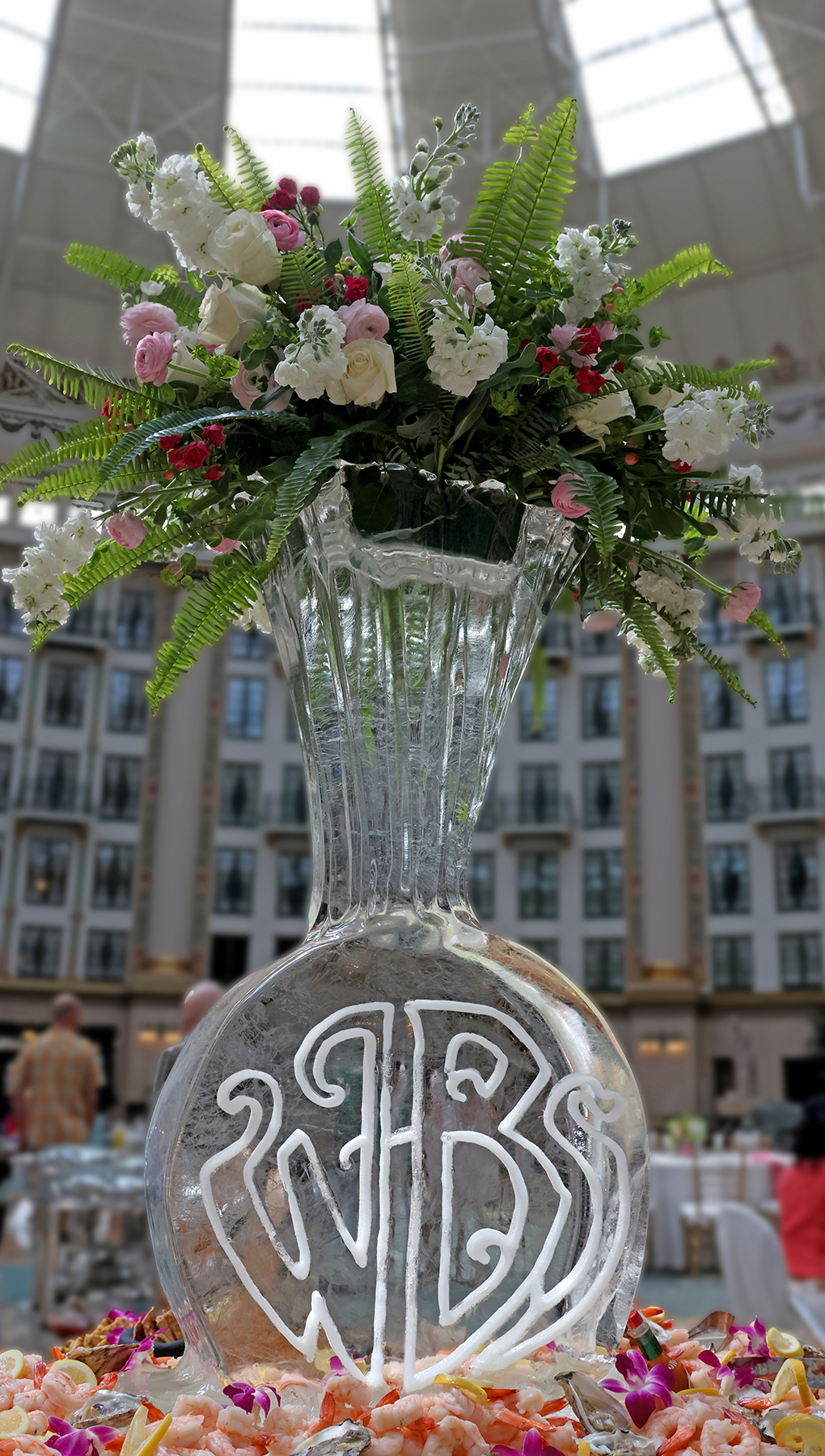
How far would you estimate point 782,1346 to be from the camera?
1072 millimetres

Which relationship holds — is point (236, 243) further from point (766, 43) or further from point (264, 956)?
point (264, 956)

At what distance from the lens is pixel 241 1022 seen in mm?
1010

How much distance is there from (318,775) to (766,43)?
13.6 m

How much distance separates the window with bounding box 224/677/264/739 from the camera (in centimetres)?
1981

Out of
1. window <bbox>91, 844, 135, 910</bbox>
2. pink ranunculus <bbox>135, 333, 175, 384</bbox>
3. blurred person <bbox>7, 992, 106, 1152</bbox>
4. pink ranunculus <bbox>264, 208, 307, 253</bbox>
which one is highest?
window <bbox>91, 844, 135, 910</bbox>

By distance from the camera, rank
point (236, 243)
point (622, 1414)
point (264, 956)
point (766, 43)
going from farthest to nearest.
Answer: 1. point (264, 956)
2. point (766, 43)
3. point (236, 243)
4. point (622, 1414)

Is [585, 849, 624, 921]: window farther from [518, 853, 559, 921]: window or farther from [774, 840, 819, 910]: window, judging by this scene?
[774, 840, 819, 910]: window

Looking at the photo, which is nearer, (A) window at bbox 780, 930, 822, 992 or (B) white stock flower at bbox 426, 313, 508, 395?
(B) white stock flower at bbox 426, 313, 508, 395

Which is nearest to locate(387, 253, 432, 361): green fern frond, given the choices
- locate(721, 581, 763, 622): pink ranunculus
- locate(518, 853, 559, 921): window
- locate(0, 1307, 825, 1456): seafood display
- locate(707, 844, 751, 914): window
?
locate(721, 581, 763, 622): pink ranunculus

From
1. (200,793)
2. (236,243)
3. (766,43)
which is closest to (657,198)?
(766,43)

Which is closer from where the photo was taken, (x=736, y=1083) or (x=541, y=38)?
(x=541, y=38)

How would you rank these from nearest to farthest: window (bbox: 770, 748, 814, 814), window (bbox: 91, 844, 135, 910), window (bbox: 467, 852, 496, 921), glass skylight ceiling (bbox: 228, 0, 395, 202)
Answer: glass skylight ceiling (bbox: 228, 0, 395, 202) < window (bbox: 770, 748, 814, 814) < window (bbox: 91, 844, 135, 910) < window (bbox: 467, 852, 496, 921)

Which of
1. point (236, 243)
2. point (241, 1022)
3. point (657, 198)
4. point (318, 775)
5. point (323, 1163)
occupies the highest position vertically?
point (657, 198)

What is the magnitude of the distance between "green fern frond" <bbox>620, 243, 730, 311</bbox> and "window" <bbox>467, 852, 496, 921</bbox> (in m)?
18.5
